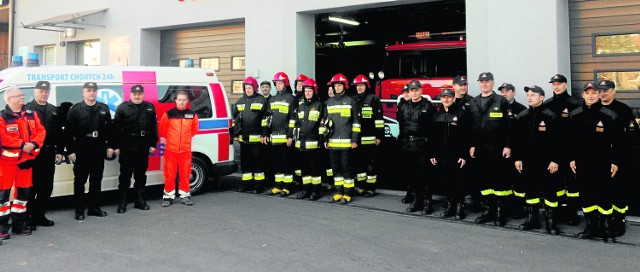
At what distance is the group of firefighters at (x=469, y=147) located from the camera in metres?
5.96

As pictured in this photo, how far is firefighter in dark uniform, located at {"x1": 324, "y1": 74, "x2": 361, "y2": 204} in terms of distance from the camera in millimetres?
8062

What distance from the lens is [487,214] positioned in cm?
676

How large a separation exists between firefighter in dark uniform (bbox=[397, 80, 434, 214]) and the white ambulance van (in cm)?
317

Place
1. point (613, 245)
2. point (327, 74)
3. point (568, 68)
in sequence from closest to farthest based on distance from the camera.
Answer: point (613, 245) < point (568, 68) < point (327, 74)

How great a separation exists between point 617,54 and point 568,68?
0.71 meters

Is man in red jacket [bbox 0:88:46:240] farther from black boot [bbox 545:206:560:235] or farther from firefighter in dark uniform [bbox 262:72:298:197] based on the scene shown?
black boot [bbox 545:206:560:235]

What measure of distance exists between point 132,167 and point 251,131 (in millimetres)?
2113

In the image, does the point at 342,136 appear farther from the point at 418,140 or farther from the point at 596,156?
the point at 596,156

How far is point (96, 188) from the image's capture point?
717cm

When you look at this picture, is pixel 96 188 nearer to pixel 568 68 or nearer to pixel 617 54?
pixel 568 68

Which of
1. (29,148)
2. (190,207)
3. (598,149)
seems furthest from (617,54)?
(29,148)

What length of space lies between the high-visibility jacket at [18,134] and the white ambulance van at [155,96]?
1.03 metres

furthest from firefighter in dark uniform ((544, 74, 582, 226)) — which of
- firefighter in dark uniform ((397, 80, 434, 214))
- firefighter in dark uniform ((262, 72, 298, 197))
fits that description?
firefighter in dark uniform ((262, 72, 298, 197))

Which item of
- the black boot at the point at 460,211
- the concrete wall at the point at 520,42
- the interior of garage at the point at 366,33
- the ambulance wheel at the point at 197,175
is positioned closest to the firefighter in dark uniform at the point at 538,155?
the black boot at the point at 460,211
